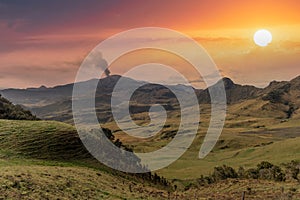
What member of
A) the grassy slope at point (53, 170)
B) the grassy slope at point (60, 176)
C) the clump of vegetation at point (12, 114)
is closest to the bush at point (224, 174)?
the grassy slope at point (60, 176)

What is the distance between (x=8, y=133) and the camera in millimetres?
58812

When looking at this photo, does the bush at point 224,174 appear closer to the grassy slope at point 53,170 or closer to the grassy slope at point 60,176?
the grassy slope at point 60,176

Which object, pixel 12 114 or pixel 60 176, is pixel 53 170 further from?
pixel 12 114

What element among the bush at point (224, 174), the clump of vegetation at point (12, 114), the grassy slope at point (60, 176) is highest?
the clump of vegetation at point (12, 114)

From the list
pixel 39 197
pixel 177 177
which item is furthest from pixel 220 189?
pixel 177 177

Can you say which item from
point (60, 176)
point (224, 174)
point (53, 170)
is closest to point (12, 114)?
point (53, 170)

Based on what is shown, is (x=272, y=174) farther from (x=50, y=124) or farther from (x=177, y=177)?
(x=177, y=177)

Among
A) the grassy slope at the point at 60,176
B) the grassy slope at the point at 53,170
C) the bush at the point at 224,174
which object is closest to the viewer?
the grassy slope at the point at 53,170

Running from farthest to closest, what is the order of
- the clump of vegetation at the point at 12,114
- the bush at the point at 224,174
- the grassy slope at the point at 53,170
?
1. the clump of vegetation at the point at 12,114
2. the bush at the point at 224,174
3. the grassy slope at the point at 53,170

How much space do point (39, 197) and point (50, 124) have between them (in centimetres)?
3881

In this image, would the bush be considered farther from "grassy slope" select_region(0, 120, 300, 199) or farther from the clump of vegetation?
the clump of vegetation

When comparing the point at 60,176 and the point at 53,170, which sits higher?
the point at 53,170

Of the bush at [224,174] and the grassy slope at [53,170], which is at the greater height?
the grassy slope at [53,170]

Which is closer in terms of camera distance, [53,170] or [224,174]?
[53,170]
